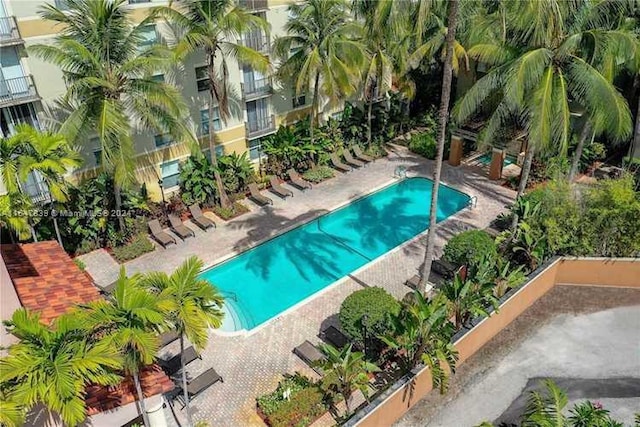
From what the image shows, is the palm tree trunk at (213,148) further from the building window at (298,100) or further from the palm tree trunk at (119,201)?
the building window at (298,100)

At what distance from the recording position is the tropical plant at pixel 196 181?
26484 mm

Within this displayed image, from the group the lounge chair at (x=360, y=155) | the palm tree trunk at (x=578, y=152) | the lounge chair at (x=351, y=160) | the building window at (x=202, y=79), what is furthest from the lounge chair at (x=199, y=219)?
the palm tree trunk at (x=578, y=152)

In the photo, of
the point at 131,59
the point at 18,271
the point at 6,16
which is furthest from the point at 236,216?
the point at 6,16

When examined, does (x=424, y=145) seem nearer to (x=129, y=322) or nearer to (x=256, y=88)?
(x=256, y=88)

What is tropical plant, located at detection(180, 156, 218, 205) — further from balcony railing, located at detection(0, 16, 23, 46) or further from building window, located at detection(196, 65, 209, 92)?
balcony railing, located at detection(0, 16, 23, 46)

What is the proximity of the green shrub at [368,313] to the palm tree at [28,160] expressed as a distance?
10973 millimetres

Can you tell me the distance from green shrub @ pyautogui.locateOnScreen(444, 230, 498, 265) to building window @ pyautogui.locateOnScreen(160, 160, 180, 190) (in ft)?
48.9

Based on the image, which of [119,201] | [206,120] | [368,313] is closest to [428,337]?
[368,313]

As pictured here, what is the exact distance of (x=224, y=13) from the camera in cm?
2289

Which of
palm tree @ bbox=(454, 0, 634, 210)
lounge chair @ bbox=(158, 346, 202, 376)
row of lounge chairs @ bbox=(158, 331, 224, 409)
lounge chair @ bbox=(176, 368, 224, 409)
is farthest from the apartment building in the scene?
palm tree @ bbox=(454, 0, 634, 210)

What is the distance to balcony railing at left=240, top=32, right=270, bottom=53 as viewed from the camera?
1059 inches

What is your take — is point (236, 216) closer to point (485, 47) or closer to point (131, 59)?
point (131, 59)

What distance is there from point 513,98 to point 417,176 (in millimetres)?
12679

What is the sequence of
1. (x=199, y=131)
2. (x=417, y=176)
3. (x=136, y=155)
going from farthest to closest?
(x=417, y=176), (x=199, y=131), (x=136, y=155)
